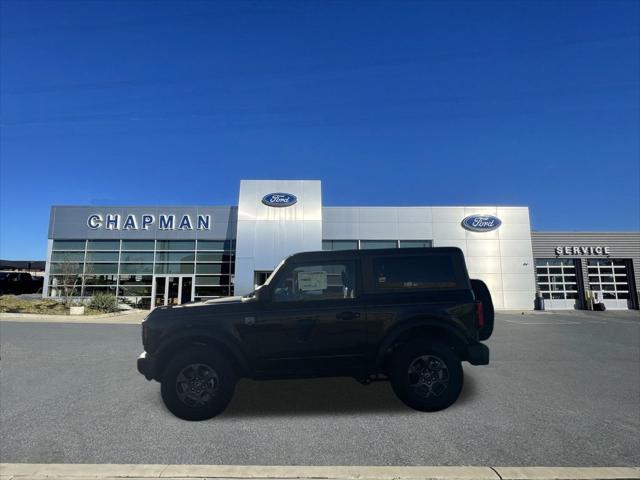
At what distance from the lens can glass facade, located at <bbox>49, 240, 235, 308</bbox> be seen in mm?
23469

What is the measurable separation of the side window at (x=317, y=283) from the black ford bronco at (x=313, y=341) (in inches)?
0.5

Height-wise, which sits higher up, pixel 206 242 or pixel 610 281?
pixel 206 242

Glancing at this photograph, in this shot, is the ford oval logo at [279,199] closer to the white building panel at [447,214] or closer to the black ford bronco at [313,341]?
the white building panel at [447,214]

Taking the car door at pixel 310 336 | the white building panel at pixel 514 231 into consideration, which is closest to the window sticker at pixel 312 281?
the car door at pixel 310 336

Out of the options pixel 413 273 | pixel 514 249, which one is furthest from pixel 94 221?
pixel 514 249

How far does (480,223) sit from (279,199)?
13550 mm

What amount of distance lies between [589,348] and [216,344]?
29.3 feet

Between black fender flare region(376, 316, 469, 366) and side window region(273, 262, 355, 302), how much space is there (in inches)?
24.1

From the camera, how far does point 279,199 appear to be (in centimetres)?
2217

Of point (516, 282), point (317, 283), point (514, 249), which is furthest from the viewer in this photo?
point (514, 249)

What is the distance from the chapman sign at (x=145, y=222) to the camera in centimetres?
2383

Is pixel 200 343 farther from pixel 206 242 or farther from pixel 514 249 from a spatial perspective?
pixel 514 249

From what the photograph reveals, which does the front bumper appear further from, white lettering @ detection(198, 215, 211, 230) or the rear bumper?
white lettering @ detection(198, 215, 211, 230)

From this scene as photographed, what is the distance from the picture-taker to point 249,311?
393 centimetres
